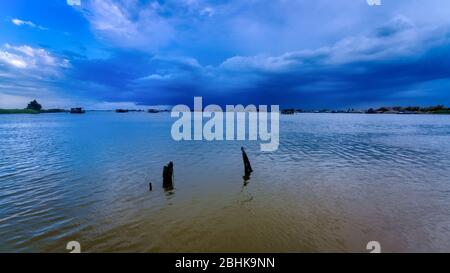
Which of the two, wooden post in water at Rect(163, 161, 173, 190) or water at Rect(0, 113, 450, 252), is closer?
water at Rect(0, 113, 450, 252)

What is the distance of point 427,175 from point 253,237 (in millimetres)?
18605

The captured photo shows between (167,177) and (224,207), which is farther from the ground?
(167,177)

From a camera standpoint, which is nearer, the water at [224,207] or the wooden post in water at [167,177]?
the water at [224,207]

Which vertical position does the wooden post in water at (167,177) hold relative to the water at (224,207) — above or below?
above

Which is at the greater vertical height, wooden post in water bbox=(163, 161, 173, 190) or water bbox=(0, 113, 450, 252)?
wooden post in water bbox=(163, 161, 173, 190)

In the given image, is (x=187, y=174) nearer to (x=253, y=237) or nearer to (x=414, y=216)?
(x=253, y=237)

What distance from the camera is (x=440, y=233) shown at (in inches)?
425

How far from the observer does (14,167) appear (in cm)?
2212

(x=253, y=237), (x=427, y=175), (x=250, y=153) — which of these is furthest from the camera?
(x=250, y=153)

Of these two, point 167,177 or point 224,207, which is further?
point 167,177
